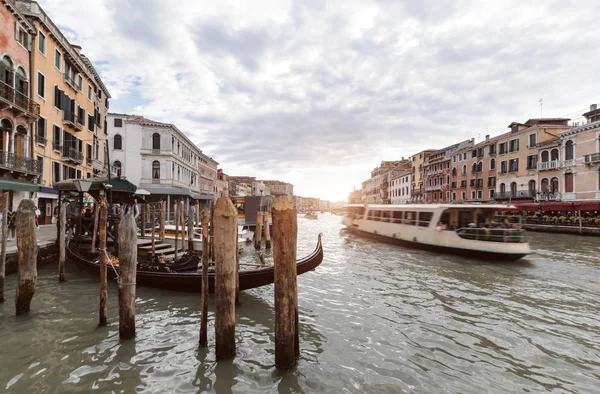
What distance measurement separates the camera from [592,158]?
24094mm

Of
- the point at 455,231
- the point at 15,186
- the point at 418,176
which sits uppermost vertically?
the point at 418,176

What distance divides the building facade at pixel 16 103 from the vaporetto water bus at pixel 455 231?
18.3 m

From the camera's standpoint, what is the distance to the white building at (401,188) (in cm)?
5656

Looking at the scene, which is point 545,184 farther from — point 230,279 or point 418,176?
point 230,279

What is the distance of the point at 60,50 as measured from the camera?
18344 millimetres

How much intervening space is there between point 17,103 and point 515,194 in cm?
3933

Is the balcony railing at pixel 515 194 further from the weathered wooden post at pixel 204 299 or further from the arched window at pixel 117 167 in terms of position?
the arched window at pixel 117 167

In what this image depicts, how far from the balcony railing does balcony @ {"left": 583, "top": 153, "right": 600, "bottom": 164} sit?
5078 millimetres

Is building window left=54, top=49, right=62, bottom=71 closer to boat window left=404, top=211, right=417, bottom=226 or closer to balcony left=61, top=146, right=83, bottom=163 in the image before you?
balcony left=61, top=146, right=83, bottom=163

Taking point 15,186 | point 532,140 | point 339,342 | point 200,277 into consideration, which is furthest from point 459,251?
point 532,140

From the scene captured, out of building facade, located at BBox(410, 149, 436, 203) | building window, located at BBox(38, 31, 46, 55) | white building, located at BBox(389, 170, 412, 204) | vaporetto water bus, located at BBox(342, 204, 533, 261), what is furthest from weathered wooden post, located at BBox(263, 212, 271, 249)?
white building, located at BBox(389, 170, 412, 204)

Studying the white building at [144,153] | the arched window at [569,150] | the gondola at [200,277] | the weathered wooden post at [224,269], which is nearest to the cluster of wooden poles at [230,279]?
the weathered wooden post at [224,269]

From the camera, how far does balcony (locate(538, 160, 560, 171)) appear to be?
2722cm

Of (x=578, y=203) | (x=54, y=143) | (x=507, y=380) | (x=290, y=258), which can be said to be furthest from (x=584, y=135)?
(x=54, y=143)
